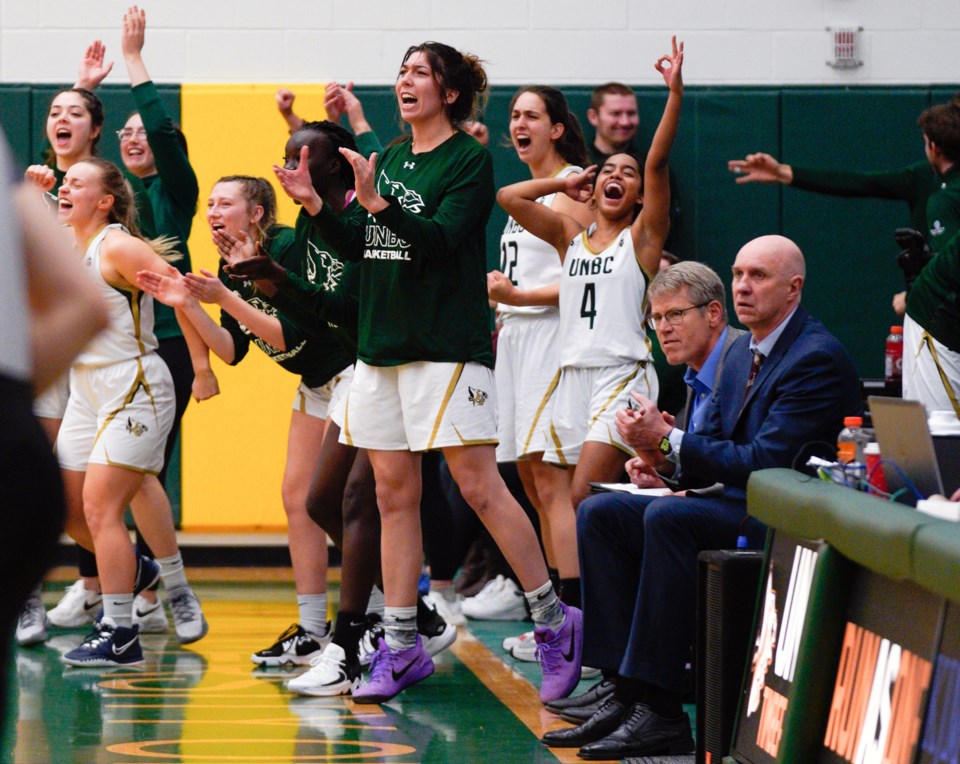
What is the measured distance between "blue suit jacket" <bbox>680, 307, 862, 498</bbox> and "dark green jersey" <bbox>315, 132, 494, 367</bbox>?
39.8 inches

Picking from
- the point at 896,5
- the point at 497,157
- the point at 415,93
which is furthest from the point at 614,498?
the point at 896,5

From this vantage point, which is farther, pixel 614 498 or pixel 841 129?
pixel 841 129

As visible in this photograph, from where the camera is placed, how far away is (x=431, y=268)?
4438mm

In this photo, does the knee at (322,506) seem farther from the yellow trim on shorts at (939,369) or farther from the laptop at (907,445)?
the laptop at (907,445)

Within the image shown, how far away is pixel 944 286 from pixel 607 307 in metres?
A: 1.11

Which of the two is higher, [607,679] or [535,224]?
[535,224]

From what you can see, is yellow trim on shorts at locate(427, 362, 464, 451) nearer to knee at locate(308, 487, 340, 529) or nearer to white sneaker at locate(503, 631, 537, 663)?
knee at locate(308, 487, 340, 529)

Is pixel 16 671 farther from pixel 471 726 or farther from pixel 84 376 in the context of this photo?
pixel 471 726

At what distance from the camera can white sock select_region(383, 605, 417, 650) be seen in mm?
4496

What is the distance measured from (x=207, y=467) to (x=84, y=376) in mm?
2473

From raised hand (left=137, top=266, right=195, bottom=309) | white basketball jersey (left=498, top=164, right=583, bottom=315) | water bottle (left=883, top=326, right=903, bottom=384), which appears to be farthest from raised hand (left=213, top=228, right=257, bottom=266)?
water bottle (left=883, top=326, right=903, bottom=384)

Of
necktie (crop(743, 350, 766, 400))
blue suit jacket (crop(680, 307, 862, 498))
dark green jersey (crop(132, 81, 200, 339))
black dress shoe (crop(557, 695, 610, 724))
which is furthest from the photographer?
dark green jersey (crop(132, 81, 200, 339))

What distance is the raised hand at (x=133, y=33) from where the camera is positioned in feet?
20.0

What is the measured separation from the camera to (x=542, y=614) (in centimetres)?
448
